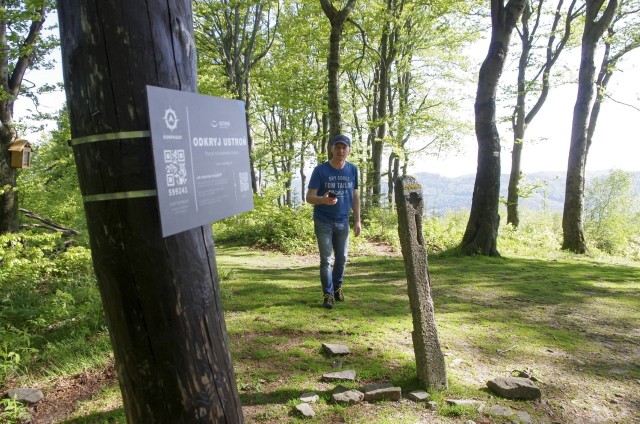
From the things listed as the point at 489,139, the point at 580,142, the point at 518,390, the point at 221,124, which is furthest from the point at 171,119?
the point at 580,142

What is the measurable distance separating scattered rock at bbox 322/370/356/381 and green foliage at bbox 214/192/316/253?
8.22m

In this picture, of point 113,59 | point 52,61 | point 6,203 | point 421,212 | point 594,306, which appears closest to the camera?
point 113,59

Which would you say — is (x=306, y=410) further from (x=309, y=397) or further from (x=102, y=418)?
(x=102, y=418)

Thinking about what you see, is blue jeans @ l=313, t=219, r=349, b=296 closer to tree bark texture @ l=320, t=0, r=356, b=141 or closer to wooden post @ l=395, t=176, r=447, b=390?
wooden post @ l=395, t=176, r=447, b=390

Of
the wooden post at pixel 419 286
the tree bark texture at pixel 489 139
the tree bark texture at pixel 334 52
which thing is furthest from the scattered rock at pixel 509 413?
the tree bark texture at pixel 334 52

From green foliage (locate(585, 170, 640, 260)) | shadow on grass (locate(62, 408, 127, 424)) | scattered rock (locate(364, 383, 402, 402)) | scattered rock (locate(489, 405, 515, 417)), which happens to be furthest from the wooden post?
green foliage (locate(585, 170, 640, 260))

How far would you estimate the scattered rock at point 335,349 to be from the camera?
162 inches

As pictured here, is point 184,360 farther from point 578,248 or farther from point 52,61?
point 52,61

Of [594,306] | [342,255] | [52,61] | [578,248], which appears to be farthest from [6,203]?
[578,248]

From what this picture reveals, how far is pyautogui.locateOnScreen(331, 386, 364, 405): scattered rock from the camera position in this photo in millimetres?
3221

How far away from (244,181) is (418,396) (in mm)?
2330

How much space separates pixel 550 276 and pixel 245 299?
19.9ft

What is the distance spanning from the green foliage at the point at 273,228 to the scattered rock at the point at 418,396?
8620 millimetres

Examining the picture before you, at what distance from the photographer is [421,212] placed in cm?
355
